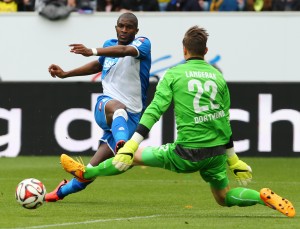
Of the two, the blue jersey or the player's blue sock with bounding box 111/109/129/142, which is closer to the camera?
the player's blue sock with bounding box 111/109/129/142

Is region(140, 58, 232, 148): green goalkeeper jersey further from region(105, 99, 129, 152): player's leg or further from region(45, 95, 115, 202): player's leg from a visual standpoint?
region(45, 95, 115, 202): player's leg

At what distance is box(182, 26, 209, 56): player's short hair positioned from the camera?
10.7 m

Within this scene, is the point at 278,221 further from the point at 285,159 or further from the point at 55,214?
the point at 285,159

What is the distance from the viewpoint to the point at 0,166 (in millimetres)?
18312

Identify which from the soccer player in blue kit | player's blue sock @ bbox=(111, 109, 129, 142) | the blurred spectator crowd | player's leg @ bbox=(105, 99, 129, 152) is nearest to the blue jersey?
the soccer player in blue kit

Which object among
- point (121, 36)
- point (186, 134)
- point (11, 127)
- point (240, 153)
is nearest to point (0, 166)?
point (11, 127)

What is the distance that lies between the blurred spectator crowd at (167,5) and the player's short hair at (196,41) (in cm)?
1416

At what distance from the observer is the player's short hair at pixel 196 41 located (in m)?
10.7

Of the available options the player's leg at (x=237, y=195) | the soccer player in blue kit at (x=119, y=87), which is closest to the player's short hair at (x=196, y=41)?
the player's leg at (x=237, y=195)

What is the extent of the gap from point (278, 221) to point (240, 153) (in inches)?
362

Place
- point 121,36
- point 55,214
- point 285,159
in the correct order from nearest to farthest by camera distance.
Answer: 1. point 55,214
2. point 121,36
3. point 285,159

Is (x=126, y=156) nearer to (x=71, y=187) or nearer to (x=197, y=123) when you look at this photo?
(x=197, y=123)

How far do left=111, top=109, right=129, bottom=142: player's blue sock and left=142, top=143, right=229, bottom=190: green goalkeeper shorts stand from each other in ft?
3.50

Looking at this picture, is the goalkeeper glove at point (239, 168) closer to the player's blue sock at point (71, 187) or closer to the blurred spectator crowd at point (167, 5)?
the player's blue sock at point (71, 187)
